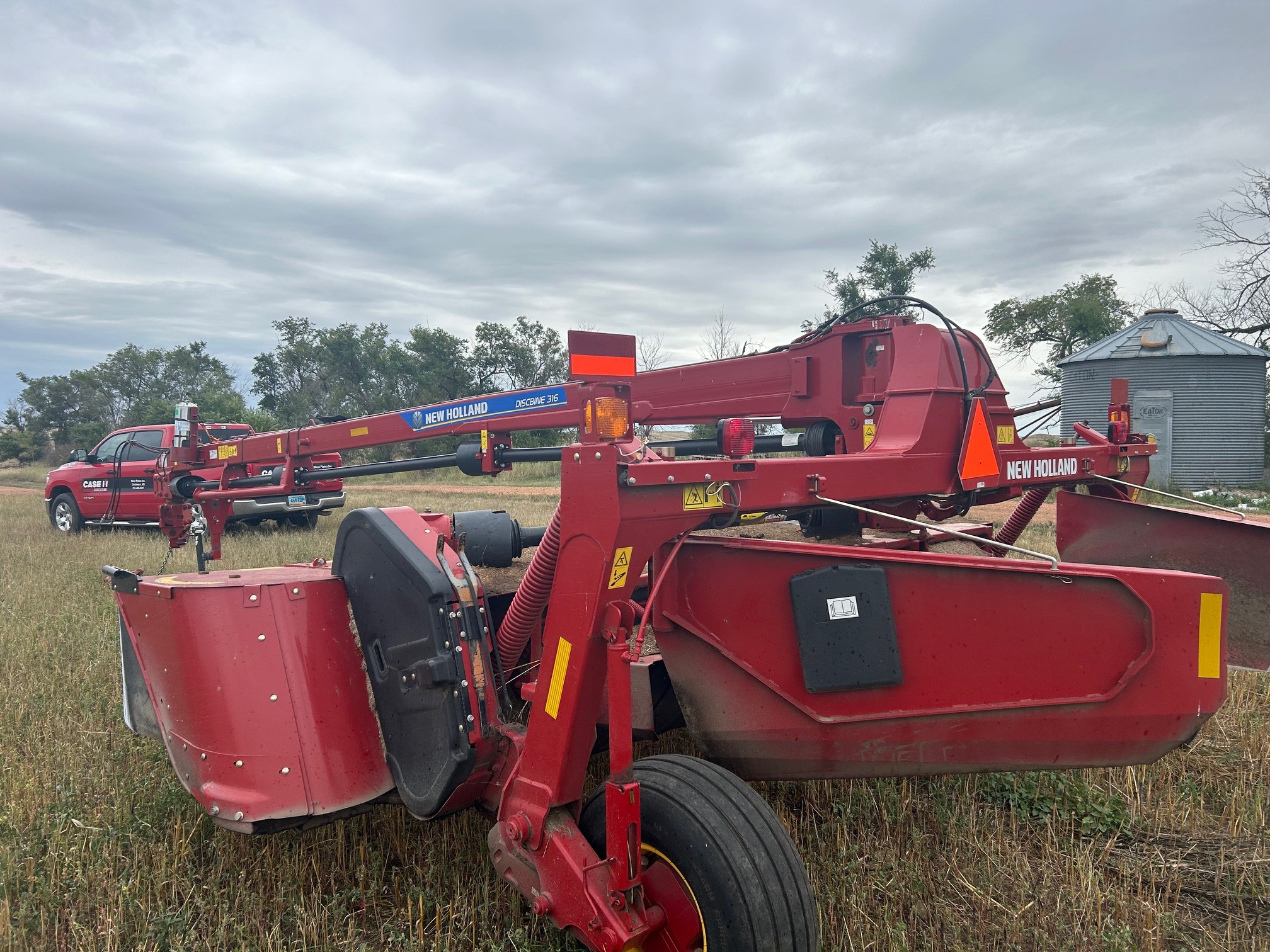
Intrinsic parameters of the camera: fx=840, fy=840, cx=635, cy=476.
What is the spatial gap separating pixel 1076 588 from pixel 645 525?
1.15 m

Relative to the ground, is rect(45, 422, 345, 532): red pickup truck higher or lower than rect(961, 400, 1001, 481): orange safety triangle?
lower

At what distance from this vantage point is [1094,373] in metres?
21.1

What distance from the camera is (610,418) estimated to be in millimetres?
2398

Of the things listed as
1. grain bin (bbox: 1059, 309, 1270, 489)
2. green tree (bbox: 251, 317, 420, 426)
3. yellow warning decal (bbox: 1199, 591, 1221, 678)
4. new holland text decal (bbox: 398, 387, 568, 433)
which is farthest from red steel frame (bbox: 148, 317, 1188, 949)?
green tree (bbox: 251, 317, 420, 426)

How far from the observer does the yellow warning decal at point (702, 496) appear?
2.42 m

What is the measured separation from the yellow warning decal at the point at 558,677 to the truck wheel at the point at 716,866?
269 millimetres

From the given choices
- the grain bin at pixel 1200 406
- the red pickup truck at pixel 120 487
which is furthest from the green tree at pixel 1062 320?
the red pickup truck at pixel 120 487

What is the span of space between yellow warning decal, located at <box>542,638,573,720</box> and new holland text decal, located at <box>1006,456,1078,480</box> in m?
2.38

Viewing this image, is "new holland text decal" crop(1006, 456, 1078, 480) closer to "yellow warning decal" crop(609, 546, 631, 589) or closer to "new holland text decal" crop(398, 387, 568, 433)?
"yellow warning decal" crop(609, 546, 631, 589)

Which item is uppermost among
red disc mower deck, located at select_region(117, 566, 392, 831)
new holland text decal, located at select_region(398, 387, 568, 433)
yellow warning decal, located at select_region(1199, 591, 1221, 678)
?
new holland text decal, located at select_region(398, 387, 568, 433)

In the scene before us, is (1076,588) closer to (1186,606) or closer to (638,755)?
(1186,606)

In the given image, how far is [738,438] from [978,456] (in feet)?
4.80

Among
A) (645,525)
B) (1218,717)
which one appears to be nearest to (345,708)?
(645,525)

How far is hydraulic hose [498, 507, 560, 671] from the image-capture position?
103 inches
